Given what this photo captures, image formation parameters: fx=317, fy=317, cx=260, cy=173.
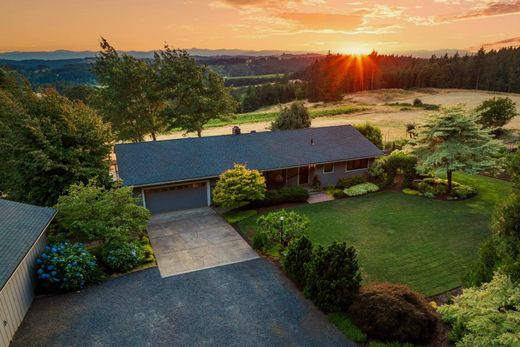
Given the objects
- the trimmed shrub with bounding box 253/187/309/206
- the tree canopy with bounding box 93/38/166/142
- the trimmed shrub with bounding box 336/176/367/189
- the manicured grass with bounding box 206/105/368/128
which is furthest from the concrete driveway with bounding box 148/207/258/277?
the manicured grass with bounding box 206/105/368/128

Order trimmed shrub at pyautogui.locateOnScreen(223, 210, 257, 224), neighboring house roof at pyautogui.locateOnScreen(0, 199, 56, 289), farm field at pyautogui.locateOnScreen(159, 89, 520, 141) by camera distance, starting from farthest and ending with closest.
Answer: farm field at pyautogui.locateOnScreen(159, 89, 520, 141)
trimmed shrub at pyautogui.locateOnScreen(223, 210, 257, 224)
neighboring house roof at pyautogui.locateOnScreen(0, 199, 56, 289)

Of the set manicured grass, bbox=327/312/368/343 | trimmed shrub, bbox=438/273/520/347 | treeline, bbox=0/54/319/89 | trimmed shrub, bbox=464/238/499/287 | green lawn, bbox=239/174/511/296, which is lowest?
green lawn, bbox=239/174/511/296

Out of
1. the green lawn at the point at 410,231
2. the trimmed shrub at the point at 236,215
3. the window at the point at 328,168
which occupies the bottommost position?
the trimmed shrub at the point at 236,215

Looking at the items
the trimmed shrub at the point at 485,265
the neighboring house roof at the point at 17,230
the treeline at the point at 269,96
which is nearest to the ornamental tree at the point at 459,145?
the trimmed shrub at the point at 485,265

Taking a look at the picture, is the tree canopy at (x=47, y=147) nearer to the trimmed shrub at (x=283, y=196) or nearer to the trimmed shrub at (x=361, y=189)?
the trimmed shrub at (x=283, y=196)

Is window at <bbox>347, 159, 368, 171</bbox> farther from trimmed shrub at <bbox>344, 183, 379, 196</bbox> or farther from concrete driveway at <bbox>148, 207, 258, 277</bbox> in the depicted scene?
concrete driveway at <bbox>148, 207, 258, 277</bbox>

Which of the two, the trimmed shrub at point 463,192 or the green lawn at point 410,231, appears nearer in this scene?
the green lawn at point 410,231

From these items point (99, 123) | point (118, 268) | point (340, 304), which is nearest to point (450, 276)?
point (340, 304)
